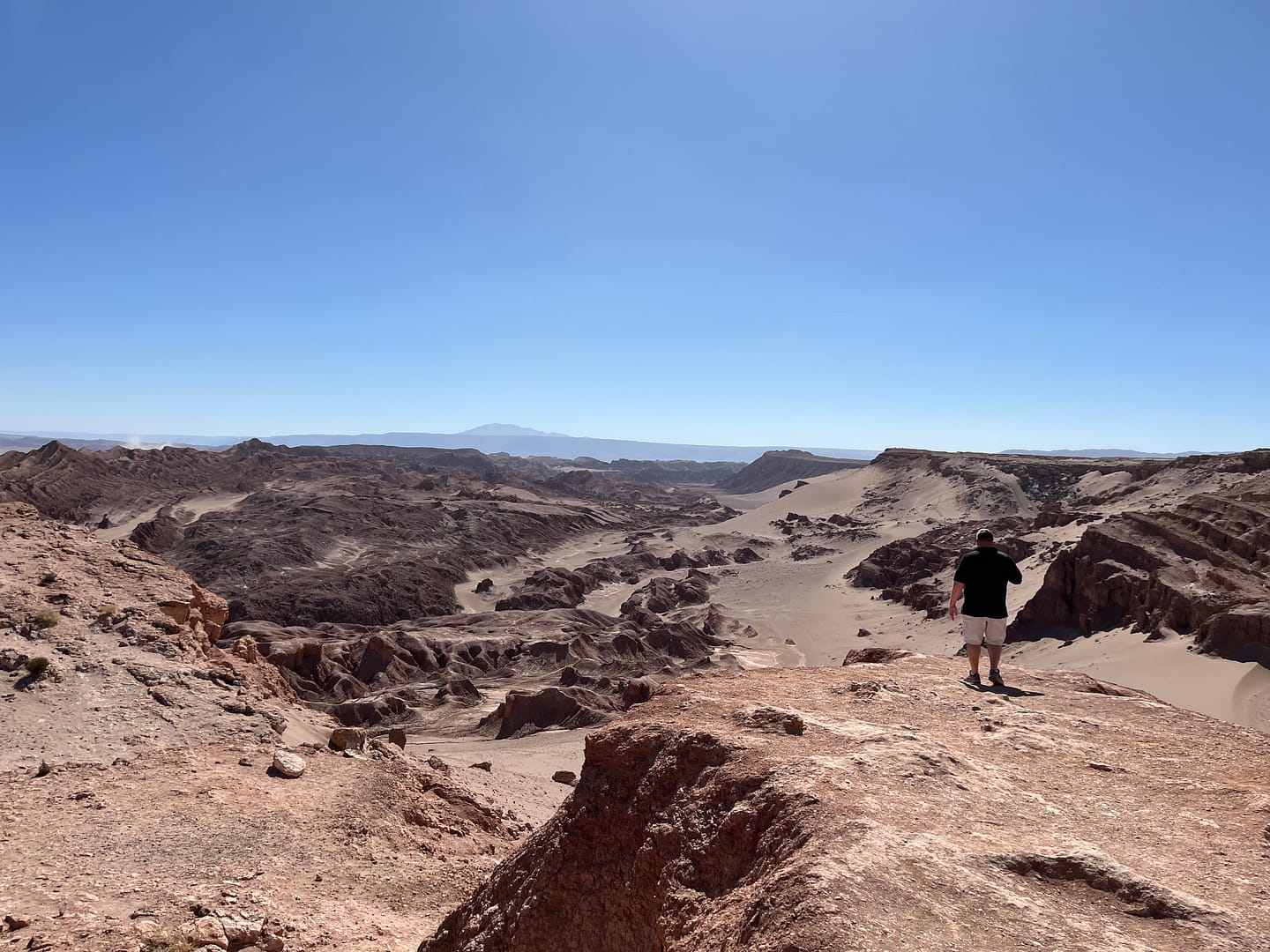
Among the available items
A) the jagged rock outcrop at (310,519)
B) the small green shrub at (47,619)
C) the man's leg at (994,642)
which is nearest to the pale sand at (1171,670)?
the man's leg at (994,642)

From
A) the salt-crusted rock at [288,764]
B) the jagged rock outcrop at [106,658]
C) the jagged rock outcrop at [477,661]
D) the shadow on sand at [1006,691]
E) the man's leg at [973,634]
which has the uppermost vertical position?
the man's leg at [973,634]

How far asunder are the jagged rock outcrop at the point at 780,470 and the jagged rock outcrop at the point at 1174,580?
96.7 m

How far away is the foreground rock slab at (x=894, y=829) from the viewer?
2.97 metres

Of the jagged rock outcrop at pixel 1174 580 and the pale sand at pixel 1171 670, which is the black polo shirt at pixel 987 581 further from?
the jagged rock outcrop at pixel 1174 580

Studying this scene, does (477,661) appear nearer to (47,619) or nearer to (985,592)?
(47,619)

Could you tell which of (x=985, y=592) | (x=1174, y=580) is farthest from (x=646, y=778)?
(x=1174, y=580)

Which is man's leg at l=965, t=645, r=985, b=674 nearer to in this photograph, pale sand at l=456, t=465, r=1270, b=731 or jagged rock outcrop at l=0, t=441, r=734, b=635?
pale sand at l=456, t=465, r=1270, b=731

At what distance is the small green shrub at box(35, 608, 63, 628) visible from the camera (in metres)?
10.3

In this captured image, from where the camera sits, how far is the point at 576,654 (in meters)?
29.4

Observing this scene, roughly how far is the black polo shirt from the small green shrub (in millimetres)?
11399

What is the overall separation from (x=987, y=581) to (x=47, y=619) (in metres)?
11.7

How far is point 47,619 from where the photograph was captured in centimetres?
1030

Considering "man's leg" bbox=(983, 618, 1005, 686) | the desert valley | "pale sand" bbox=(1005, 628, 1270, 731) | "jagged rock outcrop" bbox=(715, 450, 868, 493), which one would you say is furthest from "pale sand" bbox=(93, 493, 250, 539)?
"jagged rock outcrop" bbox=(715, 450, 868, 493)

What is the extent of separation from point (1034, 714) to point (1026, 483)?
58.4 metres
